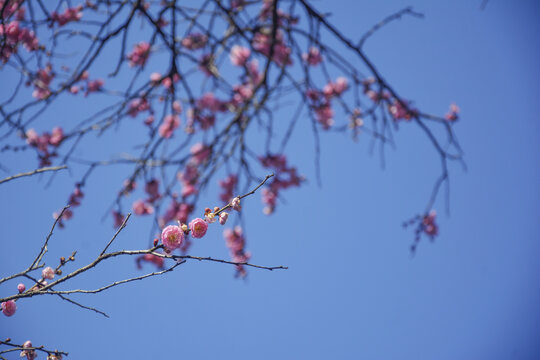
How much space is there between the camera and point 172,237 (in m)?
1.29

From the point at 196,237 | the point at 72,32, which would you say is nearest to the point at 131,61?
the point at 72,32

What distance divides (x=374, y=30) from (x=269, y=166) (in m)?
1.96

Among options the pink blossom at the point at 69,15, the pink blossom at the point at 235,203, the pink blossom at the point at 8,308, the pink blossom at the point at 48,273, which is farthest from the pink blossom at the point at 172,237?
the pink blossom at the point at 69,15

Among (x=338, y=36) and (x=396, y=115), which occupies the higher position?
(x=396, y=115)

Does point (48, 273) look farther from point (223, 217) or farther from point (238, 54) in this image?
point (238, 54)

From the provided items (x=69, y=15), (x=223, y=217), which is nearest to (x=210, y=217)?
(x=223, y=217)

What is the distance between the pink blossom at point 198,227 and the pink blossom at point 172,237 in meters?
0.07

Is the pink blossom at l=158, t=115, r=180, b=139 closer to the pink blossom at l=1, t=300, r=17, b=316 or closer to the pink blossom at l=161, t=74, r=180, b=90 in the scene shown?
the pink blossom at l=161, t=74, r=180, b=90

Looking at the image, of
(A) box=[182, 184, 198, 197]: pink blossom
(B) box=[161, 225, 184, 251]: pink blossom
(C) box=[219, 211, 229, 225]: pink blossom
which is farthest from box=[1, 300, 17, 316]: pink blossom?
(A) box=[182, 184, 198, 197]: pink blossom

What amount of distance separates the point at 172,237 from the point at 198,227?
0.13 metres

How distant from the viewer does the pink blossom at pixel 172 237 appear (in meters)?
1.26

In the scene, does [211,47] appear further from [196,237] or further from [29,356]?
[29,356]

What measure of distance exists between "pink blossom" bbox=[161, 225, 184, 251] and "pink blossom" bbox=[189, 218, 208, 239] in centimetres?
7

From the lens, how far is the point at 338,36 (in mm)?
2184
